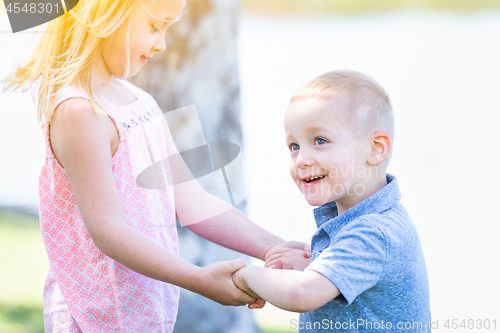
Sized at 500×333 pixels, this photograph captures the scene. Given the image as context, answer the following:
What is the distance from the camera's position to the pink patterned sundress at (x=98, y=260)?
45.7 inches

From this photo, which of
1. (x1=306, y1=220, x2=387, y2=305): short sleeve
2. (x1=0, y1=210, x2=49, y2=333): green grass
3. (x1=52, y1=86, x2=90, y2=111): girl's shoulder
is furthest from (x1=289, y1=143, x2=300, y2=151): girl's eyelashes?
(x1=0, y1=210, x2=49, y2=333): green grass

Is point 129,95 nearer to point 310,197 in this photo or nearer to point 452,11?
point 310,197

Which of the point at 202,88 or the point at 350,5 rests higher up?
the point at 350,5

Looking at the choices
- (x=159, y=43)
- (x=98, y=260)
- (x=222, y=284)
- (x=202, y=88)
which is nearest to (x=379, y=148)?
(x=222, y=284)

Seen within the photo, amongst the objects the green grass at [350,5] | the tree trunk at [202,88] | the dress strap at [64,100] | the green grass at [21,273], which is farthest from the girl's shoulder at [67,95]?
the green grass at [350,5]

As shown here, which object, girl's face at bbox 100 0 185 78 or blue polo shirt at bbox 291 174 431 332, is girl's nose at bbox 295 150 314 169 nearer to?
blue polo shirt at bbox 291 174 431 332

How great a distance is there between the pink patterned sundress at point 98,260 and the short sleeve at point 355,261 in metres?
0.49

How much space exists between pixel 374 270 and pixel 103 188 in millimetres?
658

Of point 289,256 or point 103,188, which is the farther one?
point 289,256

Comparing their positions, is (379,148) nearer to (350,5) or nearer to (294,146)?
(294,146)

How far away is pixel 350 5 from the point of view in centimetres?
761

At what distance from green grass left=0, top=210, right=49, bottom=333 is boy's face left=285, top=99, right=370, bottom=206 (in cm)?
262

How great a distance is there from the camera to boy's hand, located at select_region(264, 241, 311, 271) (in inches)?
49.7

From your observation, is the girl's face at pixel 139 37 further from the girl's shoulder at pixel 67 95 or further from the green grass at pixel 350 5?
the green grass at pixel 350 5
